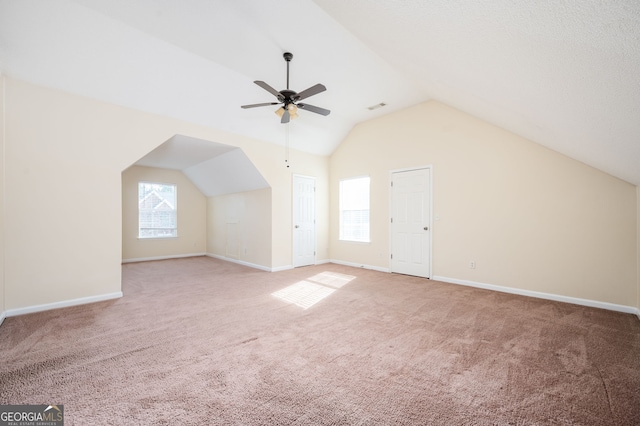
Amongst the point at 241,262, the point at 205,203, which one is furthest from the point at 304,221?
the point at 205,203

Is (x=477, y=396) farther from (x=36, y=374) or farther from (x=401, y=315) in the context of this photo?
(x=36, y=374)

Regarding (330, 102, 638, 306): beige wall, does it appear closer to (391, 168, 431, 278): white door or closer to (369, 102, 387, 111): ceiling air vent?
(391, 168, 431, 278): white door

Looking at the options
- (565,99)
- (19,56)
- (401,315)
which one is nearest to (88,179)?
(19,56)

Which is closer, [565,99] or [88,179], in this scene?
[565,99]

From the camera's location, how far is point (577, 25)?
1.10m

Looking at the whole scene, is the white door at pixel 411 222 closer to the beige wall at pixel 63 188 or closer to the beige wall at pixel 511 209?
the beige wall at pixel 511 209

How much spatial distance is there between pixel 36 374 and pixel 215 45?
3.71 metres

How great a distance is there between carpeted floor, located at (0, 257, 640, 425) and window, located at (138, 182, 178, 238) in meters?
4.19

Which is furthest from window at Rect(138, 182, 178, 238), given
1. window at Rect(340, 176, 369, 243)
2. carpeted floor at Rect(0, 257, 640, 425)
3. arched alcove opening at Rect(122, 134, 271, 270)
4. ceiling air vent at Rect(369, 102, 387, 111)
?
ceiling air vent at Rect(369, 102, 387, 111)

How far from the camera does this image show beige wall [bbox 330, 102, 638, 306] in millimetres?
3457

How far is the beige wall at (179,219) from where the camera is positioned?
7008mm

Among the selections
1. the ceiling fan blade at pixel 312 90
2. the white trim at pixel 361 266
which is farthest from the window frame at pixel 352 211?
the ceiling fan blade at pixel 312 90

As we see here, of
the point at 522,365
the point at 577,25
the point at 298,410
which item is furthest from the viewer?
the point at 522,365

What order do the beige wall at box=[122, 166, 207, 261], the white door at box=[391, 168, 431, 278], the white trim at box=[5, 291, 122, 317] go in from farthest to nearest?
the beige wall at box=[122, 166, 207, 261], the white door at box=[391, 168, 431, 278], the white trim at box=[5, 291, 122, 317]
